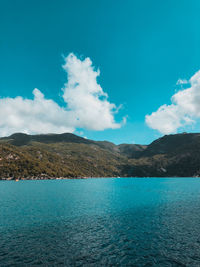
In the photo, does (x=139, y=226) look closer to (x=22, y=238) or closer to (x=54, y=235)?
(x=54, y=235)

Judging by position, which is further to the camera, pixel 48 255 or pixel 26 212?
pixel 26 212

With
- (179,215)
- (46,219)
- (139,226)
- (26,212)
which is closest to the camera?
(139,226)

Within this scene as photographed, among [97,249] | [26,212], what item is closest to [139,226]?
[97,249]

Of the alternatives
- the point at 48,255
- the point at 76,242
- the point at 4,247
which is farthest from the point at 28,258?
the point at 76,242

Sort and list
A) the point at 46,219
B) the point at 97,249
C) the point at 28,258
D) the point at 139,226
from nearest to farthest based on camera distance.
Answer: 1. the point at 28,258
2. the point at 97,249
3. the point at 139,226
4. the point at 46,219

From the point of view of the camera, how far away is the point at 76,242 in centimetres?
3978

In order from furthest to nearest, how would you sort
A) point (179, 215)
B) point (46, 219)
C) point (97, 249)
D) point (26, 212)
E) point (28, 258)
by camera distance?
point (26, 212)
point (179, 215)
point (46, 219)
point (97, 249)
point (28, 258)

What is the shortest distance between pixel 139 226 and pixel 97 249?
66.8ft

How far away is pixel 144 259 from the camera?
106 feet

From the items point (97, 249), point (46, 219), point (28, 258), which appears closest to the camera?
point (28, 258)

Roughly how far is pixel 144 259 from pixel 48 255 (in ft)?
58.0

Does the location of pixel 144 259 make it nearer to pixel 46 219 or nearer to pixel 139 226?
pixel 139 226

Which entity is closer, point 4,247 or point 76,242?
point 4,247

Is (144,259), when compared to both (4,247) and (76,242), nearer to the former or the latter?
(76,242)
